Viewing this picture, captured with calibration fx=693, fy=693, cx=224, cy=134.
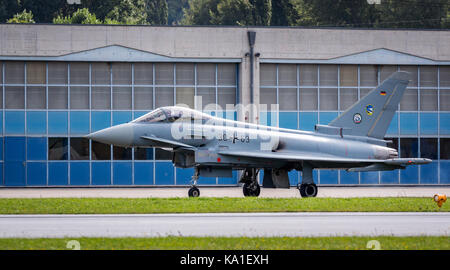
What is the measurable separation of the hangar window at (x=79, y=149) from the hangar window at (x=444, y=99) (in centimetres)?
1841

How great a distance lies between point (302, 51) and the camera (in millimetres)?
35062

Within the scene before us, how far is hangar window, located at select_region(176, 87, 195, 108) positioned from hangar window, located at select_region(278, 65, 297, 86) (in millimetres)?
4568

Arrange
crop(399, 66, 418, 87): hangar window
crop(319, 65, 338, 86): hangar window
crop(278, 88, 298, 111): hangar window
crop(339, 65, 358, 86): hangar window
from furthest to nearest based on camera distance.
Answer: crop(399, 66, 418, 87): hangar window
crop(339, 65, 358, 86): hangar window
crop(319, 65, 338, 86): hangar window
crop(278, 88, 298, 111): hangar window

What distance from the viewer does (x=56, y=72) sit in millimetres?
33906

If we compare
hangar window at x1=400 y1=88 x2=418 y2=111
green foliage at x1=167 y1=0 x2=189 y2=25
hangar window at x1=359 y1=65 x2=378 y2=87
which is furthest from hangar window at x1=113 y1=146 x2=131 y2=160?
green foliage at x1=167 y1=0 x2=189 y2=25

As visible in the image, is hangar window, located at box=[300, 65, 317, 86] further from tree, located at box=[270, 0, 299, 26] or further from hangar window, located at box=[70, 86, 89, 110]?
tree, located at box=[270, 0, 299, 26]

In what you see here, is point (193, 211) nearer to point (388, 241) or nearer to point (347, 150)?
point (388, 241)

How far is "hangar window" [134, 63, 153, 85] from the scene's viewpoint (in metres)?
34.4

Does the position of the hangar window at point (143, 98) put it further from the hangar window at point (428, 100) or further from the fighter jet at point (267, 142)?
the hangar window at point (428, 100)

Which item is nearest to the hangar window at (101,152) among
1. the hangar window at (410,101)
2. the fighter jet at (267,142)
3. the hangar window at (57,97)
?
the hangar window at (57,97)

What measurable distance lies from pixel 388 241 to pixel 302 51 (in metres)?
24.4

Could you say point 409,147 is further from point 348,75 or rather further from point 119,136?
point 119,136

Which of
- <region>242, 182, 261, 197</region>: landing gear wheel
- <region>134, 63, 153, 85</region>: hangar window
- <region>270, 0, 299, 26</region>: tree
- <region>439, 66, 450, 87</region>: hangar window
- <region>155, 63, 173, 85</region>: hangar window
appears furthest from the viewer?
<region>270, 0, 299, 26</region>: tree
